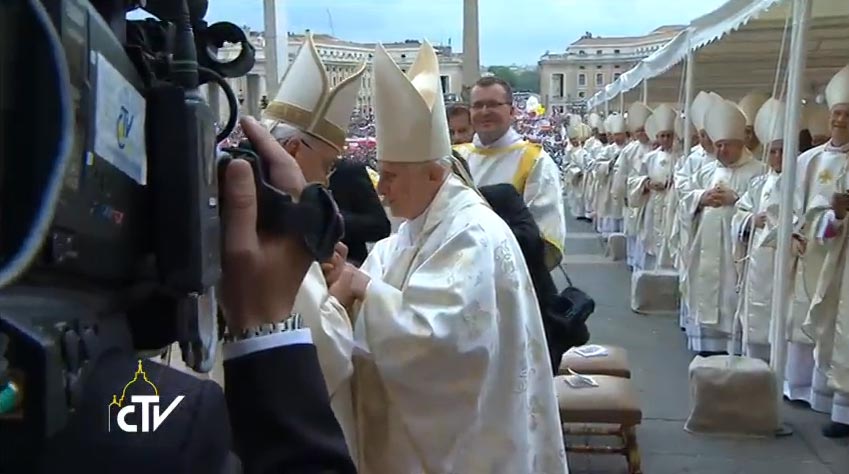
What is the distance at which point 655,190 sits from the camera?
382 inches

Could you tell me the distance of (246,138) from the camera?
Answer: 3.01 ft

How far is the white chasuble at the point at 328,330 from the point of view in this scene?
1.89 meters

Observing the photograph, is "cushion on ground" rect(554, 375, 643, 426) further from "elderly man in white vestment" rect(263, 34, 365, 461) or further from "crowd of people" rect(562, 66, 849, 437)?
"elderly man in white vestment" rect(263, 34, 365, 461)

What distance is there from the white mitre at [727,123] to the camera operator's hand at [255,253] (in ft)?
21.0

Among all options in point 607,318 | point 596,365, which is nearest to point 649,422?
point 596,365

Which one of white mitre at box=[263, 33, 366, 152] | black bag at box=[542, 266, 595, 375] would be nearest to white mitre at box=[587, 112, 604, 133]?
black bag at box=[542, 266, 595, 375]

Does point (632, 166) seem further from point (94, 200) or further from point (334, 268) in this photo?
point (94, 200)

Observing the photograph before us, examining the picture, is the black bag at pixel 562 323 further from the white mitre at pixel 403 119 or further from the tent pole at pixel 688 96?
the tent pole at pixel 688 96

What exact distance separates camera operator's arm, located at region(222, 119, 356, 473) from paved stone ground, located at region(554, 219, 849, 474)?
3.67 metres

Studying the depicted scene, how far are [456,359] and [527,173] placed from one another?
262 cm

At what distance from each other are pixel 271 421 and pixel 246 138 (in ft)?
0.89

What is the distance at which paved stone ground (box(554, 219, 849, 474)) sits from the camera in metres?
4.42

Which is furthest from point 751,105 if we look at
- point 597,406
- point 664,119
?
point 597,406

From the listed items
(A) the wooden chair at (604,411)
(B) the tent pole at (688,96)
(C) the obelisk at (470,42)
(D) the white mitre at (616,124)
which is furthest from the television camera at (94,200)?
(D) the white mitre at (616,124)
